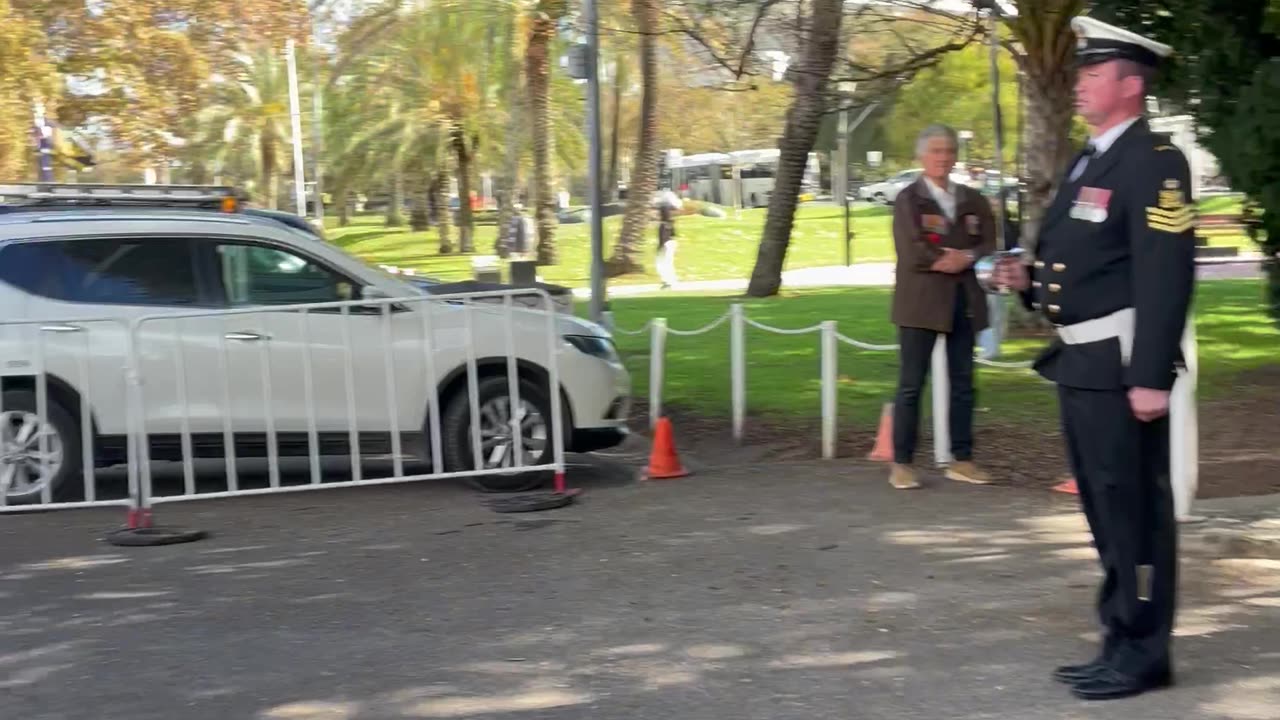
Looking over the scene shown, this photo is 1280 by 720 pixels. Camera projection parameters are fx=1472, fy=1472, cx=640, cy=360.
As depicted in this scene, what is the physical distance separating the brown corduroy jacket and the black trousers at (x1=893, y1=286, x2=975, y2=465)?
7 cm

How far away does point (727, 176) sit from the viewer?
7669cm

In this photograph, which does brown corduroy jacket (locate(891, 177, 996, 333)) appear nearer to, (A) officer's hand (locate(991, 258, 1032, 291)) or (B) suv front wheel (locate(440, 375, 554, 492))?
(B) suv front wheel (locate(440, 375, 554, 492))

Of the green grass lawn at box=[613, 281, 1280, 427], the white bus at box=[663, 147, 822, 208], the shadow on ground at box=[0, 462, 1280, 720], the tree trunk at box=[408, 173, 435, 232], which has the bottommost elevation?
the shadow on ground at box=[0, 462, 1280, 720]

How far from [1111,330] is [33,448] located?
674cm

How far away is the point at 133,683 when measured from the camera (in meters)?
5.59

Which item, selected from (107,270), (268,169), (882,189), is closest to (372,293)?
(107,270)

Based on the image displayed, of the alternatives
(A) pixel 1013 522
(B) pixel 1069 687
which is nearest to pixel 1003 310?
(A) pixel 1013 522

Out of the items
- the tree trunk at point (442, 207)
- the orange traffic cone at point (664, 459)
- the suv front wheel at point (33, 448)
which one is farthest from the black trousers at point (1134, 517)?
the tree trunk at point (442, 207)

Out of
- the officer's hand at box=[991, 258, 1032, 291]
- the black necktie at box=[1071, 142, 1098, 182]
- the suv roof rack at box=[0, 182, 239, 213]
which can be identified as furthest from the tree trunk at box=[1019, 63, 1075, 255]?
the black necktie at box=[1071, 142, 1098, 182]

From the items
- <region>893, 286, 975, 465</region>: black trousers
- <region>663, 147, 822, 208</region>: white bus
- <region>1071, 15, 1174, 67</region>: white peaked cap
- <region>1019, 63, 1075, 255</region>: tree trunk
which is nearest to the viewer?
<region>1071, 15, 1174, 67</region>: white peaked cap

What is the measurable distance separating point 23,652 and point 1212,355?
433 inches

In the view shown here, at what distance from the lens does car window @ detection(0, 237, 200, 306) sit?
9.27 metres

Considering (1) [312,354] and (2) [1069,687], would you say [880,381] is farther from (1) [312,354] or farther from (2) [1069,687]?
(2) [1069,687]

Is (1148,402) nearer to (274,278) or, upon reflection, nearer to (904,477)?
(904,477)
